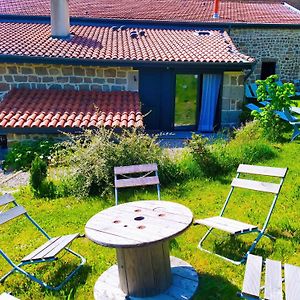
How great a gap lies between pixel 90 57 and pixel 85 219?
23.6ft

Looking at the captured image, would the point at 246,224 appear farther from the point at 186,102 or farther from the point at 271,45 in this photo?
the point at 271,45

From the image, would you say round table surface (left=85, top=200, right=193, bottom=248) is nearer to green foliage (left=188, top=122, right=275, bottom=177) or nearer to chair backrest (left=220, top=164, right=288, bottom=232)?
chair backrest (left=220, top=164, right=288, bottom=232)

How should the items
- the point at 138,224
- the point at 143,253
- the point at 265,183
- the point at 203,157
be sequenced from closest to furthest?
1. the point at 143,253
2. the point at 138,224
3. the point at 265,183
4. the point at 203,157

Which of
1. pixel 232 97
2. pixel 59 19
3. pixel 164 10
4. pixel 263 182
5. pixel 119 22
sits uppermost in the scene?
pixel 164 10

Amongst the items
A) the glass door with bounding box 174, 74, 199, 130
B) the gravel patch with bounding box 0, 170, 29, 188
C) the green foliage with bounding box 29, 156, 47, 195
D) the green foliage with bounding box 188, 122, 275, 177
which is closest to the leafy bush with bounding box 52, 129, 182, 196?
the green foliage with bounding box 29, 156, 47, 195

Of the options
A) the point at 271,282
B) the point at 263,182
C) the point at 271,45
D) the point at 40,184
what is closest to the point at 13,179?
the point at 40,184

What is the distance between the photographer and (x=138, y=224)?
409cm

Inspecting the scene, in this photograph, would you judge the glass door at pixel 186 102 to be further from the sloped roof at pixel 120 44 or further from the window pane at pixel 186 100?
the sloped roof at pixel 120 44

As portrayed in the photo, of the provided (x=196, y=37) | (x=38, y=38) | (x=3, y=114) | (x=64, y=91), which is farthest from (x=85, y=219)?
(x=196, y=37)

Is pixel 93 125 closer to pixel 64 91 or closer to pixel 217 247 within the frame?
pixel 64 91

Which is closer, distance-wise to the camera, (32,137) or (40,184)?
(40,184)

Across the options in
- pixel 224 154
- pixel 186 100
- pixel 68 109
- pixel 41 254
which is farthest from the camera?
pixel 186 100

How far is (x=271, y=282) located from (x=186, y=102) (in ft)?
33.1

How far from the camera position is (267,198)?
6.61m
